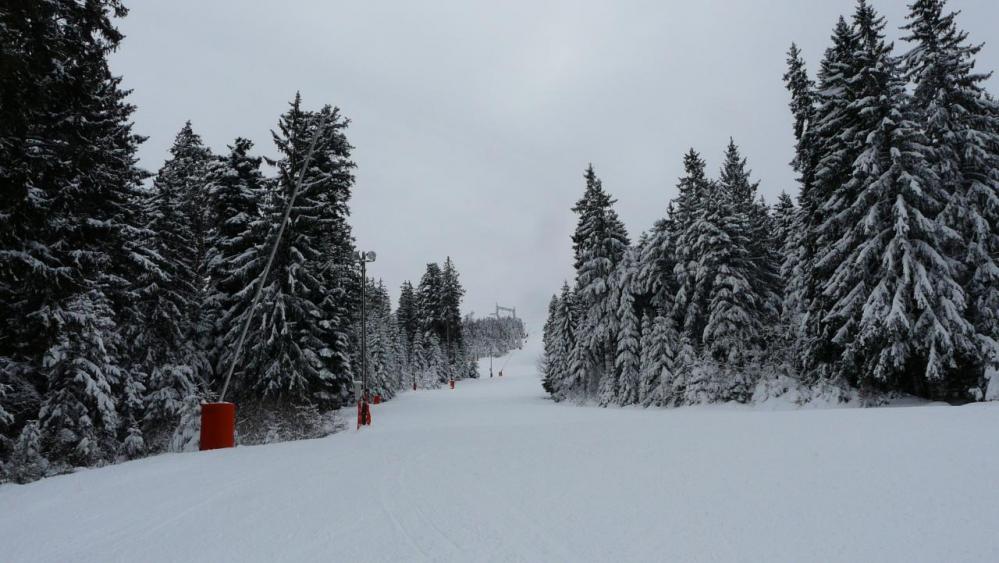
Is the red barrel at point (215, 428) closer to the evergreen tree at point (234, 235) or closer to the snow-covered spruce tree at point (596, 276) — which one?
the evergreen tree at point (234, 235)

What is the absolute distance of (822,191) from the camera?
2095cm

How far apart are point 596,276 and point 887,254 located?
64.7ft

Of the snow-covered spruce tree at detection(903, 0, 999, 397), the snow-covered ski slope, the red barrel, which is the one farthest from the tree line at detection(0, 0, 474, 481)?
the snow-covered spruce tree at detection(903, 0, 999, 397)

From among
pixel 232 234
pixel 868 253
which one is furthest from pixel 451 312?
pixel 868 253

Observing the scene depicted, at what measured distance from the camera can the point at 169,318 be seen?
19.8 meters

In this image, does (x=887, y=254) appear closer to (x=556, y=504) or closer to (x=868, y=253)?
(x=868, y=253)

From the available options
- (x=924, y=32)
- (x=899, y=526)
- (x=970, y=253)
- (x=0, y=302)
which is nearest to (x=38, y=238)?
(x=0, y=302)

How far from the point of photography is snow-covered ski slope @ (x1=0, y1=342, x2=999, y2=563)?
4020mm

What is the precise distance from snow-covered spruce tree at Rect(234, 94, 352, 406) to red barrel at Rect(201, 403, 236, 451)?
847cm

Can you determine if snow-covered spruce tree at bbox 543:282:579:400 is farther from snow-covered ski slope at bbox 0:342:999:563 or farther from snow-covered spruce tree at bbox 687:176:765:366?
snow-covered ski slope at bbox 0:342:999:563

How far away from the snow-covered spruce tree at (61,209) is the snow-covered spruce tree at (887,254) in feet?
72.1

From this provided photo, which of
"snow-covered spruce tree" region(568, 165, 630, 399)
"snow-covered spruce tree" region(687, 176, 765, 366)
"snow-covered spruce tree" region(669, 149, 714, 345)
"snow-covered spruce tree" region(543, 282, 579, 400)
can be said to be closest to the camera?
"snow-covered spruce tree" region(687, 176, 765, 366)

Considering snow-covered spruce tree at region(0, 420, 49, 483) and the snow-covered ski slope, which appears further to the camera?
snow-covered spruce tree at region(0, 420, 49, 483)

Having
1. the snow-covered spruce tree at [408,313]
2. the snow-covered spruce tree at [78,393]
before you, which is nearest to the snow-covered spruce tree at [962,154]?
the snow-covered spruce tree at [78,393]
